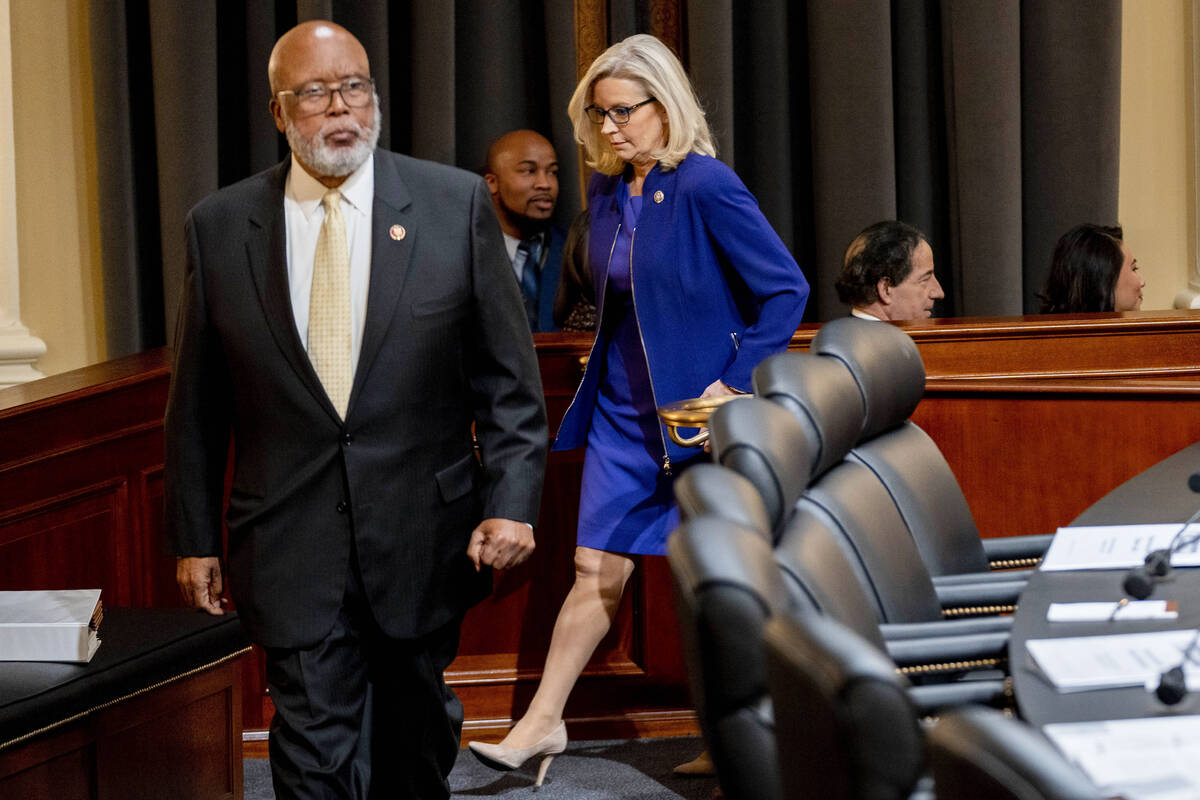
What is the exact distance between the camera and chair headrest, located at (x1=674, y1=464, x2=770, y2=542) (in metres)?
1.19

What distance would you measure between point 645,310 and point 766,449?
1.37m

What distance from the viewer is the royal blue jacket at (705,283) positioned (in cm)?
276

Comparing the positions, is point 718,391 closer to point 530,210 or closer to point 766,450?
point 766,450

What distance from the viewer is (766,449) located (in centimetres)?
145

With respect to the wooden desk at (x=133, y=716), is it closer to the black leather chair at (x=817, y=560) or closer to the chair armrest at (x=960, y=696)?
the black leather chair at (x=817, y=560)

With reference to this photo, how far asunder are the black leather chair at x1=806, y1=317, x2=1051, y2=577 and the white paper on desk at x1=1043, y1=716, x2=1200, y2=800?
32.8 inches

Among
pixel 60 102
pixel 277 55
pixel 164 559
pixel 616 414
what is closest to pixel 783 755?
pixel 277 55

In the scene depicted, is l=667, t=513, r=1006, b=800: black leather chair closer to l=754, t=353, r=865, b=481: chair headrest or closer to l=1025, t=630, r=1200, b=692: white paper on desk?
l=1025, t=630, r=1200, b=692: white paper on desk

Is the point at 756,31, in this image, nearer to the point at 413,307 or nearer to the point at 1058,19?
the point at 1058,19

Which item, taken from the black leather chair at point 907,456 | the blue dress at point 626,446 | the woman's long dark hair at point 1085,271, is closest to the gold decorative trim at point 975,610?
the black leather chair at point 907,456

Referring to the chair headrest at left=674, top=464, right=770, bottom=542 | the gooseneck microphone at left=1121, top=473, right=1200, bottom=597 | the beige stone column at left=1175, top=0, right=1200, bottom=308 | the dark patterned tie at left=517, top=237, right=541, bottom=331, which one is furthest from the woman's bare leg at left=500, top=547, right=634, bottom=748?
the beige stone column at left=1175, top=0, right=1200, bottom=308

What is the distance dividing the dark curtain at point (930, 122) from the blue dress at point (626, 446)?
6.49 ft

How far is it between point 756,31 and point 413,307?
2972mm

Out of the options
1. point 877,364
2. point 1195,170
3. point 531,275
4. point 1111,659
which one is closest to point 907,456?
point 877,364
